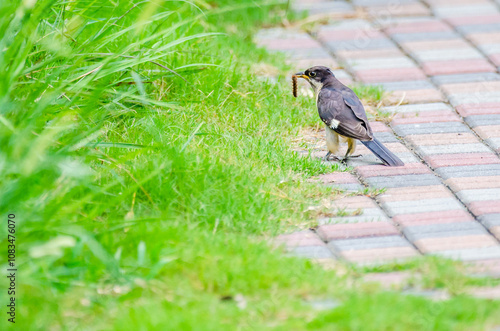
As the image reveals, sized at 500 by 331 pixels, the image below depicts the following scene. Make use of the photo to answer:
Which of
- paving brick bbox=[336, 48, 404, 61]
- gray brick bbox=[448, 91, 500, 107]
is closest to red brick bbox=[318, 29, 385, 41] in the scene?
paving brick bbox=[336, 48, 404, 61]

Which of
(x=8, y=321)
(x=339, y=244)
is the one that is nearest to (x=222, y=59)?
(x=339, y=244)

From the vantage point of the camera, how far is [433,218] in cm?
404

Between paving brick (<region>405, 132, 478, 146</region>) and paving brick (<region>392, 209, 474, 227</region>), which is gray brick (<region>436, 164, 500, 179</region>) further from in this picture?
paving brick (<region>392, 209, 474, 227</region>)

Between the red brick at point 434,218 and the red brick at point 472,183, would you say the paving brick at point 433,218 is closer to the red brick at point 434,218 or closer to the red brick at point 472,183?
the red brick at point 434,218

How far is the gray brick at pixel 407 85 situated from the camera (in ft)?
18.9

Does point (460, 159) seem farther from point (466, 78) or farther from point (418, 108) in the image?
point (466, 78)

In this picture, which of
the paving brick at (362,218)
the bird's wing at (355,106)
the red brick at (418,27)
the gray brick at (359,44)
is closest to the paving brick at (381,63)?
the gray brick at (359,44)

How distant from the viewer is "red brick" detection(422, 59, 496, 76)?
599cm

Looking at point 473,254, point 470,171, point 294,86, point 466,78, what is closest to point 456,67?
point 466,78

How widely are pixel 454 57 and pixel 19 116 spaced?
3.82 meters

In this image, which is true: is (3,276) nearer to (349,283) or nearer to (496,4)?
(349,283)

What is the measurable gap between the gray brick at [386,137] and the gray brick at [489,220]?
1104 millimetres

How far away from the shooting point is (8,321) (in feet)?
9.96

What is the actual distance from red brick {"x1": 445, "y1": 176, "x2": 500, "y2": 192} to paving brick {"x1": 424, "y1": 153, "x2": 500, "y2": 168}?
0.66 feet
